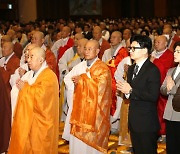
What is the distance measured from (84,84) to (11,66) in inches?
103

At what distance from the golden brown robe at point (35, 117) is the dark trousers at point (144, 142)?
107 centimetres

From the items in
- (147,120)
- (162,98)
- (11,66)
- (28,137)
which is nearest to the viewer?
(147,120)

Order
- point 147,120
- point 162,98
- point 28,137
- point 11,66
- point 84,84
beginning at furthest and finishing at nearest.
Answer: point 11,66 → point 162,98 → point 84,84 → point 28,137 → point 147,120

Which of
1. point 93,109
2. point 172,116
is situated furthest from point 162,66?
point 172,116

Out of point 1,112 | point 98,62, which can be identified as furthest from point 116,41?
point 1,112

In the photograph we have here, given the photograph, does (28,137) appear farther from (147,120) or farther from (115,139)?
(115,139)

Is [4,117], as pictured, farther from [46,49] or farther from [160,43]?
[46,49]

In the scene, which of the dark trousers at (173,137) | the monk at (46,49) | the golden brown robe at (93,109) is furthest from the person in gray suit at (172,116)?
the monk at (46,49)

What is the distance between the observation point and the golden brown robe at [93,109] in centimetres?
630

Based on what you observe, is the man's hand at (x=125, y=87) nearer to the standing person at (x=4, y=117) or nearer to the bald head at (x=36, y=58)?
the bald head at (x=36, y=58)

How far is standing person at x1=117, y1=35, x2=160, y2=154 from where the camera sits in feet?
17.5

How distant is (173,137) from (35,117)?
1613 mm

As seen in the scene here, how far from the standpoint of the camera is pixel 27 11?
2727 centimetres

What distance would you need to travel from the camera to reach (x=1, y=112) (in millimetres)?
6148
